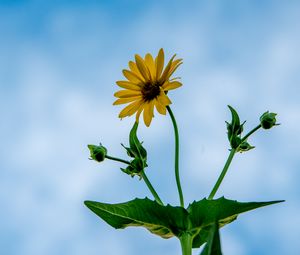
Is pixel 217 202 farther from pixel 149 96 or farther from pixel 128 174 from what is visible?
pixel 149 96

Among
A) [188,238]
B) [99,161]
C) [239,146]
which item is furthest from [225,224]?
[99,161]

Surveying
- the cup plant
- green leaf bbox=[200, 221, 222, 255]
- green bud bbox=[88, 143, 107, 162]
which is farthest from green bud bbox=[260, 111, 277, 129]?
green leaf bbox=[200, 221, 222, 255]

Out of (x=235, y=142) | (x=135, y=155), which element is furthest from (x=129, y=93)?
(x=235, y=142)

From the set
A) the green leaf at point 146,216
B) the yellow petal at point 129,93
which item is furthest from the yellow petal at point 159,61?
the green leaf at point 146,216

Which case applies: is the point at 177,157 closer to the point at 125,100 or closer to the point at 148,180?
the point at 148,180

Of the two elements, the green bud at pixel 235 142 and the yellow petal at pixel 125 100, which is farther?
the yellow petal at pixel 125 100

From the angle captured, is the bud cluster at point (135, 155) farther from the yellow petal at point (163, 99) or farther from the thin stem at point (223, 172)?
the thin stem at point (223, 172)
